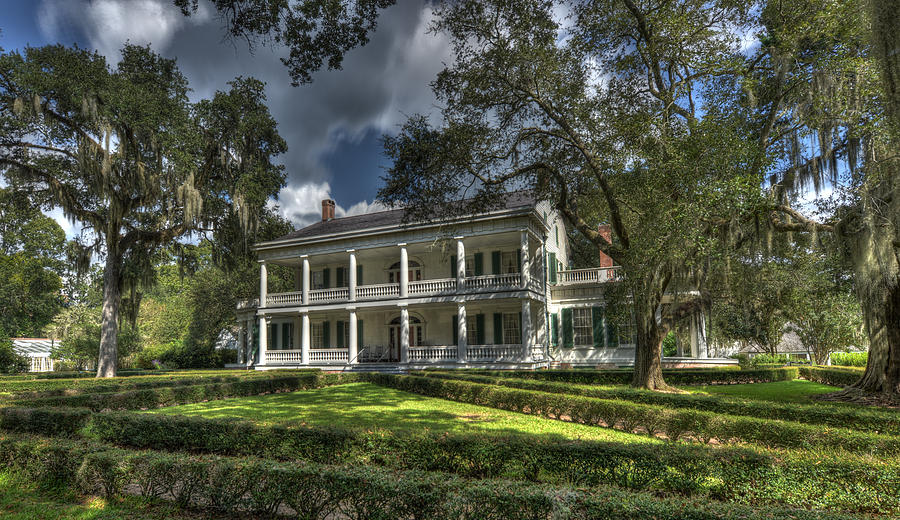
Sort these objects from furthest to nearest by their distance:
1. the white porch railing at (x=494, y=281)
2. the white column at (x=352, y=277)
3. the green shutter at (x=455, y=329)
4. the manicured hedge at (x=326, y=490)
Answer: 1. the white column at (x=352, y=277)
2. the green shutter at (x=455, y=329)
3. the white porch railing at (x=494, y=281)
4. the manicured hedge at (x=326, y=490)

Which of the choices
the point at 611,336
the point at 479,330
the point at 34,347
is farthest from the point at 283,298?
the point at 34,347

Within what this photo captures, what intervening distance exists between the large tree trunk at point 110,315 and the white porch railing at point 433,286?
501 inches

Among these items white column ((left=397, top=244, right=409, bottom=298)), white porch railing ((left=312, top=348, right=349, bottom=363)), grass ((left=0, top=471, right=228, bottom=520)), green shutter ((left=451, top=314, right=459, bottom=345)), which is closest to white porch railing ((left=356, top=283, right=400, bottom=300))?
white column ((left=397, top=244, right=409, bottom=298))

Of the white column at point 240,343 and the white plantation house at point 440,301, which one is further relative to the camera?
the white column at point 240,343

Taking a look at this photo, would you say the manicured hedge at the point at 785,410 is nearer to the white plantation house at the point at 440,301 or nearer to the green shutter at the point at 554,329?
the white plantation house at the point at 440,301

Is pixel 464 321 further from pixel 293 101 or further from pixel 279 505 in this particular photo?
pixel 279 505

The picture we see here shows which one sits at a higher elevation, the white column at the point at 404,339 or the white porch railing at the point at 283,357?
the white column at the point at 404,339

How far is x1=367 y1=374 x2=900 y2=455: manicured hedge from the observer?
17.2 feet

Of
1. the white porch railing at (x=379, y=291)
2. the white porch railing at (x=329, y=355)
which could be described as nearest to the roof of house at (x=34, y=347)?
the white porch railing at (x=329, y=355)

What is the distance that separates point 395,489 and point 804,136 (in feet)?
40.7

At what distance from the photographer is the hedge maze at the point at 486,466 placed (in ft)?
12.0

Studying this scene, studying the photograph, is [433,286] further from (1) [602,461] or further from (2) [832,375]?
(1) [602,461]

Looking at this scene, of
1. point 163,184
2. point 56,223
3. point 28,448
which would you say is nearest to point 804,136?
point 28,448

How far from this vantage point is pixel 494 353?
2022 centimetres
